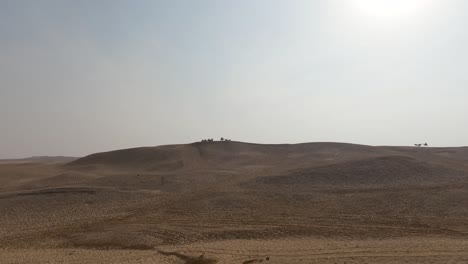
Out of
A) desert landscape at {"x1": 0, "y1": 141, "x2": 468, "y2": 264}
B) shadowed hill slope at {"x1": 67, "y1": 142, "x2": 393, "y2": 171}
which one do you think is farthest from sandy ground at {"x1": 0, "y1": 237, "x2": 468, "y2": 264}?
shadowed hill slope at {"x1": 67, "y1": 142, "x2": 393, "y2": 171}

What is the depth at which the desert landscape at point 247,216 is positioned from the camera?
50.1 ft

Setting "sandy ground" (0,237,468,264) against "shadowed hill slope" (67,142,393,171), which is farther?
"shadowed hill slope" (67,142,393,171)

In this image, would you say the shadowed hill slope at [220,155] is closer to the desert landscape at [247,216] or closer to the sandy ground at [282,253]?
the desert landscape at [247,216]

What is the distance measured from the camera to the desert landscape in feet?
50.1

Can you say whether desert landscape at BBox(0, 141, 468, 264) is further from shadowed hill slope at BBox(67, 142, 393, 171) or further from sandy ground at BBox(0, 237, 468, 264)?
shadowed hill slope at BBox(67, 142, 393, 171)

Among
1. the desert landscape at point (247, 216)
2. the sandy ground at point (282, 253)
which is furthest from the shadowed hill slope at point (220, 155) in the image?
the sandy ground at point (282, 253)

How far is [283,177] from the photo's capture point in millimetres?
33938

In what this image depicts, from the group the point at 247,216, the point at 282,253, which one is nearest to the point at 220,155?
the point at 247,216

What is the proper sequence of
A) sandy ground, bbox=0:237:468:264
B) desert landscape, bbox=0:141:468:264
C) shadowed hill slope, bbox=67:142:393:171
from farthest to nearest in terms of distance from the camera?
shadowed hill slope, bbox=67:142:393:171, desert landscape, bbox=0:141:468:264, sandy ground, bbox=0:237:468:264

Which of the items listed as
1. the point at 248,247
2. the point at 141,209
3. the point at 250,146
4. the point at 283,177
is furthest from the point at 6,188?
the point at 250,146

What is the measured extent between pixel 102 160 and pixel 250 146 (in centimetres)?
1929

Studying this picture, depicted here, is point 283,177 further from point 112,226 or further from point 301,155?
point 301,155

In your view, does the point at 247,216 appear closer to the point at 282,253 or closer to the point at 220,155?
the point at 282,253

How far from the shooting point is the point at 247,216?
73.5 feet
